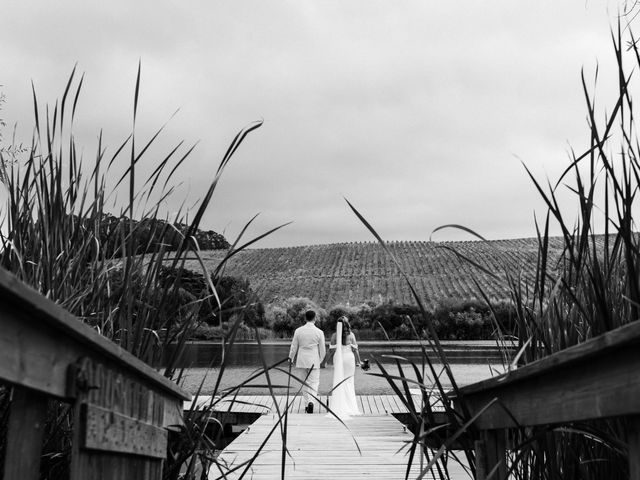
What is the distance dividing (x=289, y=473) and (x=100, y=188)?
12.8 feet

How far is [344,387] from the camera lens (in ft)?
32.5

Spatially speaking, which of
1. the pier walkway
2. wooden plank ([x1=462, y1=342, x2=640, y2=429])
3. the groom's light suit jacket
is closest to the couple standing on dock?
the groom's light suit jacket

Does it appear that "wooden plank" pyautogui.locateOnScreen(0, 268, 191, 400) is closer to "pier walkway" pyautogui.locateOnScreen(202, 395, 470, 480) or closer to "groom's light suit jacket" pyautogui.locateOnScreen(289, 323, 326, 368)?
"pier walkway" pyautogui.locateOnScreen(202, 395, 470, 480)

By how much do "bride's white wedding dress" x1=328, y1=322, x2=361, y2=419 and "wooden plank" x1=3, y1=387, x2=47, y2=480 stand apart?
8.39 m

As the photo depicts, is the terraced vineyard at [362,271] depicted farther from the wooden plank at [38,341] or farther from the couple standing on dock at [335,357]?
the wooden plank at [38,341]

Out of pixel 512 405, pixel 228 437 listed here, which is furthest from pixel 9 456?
pixel 228 437

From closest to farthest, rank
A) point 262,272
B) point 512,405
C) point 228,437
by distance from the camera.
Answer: point 512,405 → point 228,437 → point 262,272

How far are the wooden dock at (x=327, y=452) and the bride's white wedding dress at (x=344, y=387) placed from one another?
6.8 inches

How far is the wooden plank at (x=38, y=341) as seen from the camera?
3.76 feet

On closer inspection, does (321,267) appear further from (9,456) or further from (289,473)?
(9,456)

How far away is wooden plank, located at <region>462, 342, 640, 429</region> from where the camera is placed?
4.14 feet

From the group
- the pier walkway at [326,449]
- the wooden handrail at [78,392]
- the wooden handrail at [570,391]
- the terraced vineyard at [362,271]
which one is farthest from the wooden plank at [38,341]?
the terraced vineyard at [362,271]

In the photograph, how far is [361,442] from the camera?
7.70 metres

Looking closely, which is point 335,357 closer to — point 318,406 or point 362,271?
point 318,406
